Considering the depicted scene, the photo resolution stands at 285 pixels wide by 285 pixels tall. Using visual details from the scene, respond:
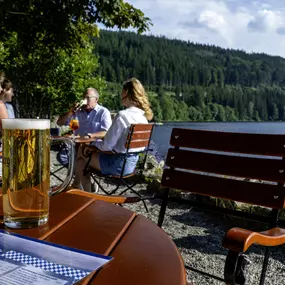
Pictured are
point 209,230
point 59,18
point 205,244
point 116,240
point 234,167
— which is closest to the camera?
point 116,240

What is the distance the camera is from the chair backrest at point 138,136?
155 inches

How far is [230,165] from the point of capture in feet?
7.06

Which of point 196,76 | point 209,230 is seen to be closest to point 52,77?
point 209,230

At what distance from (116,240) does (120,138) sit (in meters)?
3.17

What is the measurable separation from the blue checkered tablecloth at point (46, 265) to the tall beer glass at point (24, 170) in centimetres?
18

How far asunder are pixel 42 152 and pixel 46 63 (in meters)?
13.5

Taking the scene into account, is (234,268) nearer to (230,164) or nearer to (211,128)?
(230,164)

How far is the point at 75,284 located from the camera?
0.69 metres

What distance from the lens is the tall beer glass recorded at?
97cm

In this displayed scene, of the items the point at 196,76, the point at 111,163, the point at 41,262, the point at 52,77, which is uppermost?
the point at 196,76

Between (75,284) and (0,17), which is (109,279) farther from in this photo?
(0,17)

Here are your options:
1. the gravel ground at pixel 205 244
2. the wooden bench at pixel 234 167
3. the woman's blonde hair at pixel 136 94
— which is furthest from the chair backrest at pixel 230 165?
the woman's blonde hair at pixel 136 94

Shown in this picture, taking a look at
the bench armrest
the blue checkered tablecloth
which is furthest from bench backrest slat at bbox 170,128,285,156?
the blue checkered tablecloth

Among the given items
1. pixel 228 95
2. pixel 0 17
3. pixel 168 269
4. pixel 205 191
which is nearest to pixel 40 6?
pixel 0 17
